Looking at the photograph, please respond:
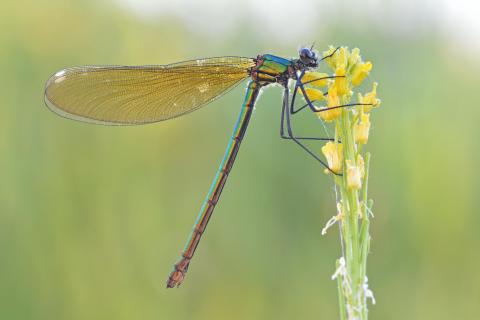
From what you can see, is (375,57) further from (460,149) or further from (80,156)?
(80,156)

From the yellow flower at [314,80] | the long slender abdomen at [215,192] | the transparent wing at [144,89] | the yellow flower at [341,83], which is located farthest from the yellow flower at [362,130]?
the transparent wing at [144,89]

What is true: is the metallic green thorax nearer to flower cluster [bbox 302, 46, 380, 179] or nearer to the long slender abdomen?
the long slender abdomen

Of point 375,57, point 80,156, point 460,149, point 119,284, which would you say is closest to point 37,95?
point 80,156

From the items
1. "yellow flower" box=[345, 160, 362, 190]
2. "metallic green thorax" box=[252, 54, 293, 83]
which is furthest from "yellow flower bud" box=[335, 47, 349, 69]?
"metallic green thorax" box=[252, 54, 293, 83]

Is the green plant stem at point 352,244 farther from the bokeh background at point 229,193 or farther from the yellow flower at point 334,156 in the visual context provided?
the bokeh background at point 229,193

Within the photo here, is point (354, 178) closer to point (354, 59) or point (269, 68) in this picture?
point (354, 59)

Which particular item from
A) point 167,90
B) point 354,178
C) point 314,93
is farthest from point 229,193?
point 354,178
